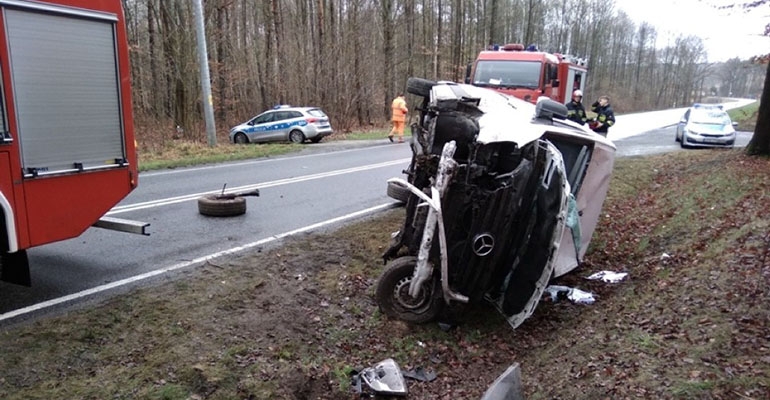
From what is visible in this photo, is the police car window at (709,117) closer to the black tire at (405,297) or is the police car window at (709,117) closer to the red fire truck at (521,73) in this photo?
the red fire truck at (521,73)

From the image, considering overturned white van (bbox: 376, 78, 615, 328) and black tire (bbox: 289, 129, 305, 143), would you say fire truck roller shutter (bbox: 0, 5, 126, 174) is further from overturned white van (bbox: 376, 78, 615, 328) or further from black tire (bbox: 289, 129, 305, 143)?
black tire (bbox: 289, 129, 305, 143)

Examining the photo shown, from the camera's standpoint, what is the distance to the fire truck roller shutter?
421cm

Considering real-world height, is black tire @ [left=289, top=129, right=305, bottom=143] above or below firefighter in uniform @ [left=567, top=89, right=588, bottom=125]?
below

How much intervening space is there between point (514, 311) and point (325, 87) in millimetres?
26075

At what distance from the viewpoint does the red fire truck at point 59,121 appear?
4.16 m

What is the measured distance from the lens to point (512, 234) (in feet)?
14.6

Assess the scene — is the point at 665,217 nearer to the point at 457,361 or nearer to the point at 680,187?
the point at 680,187

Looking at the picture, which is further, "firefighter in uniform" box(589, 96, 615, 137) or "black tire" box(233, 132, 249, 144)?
"black tire" box(233, 132, 249, 144)

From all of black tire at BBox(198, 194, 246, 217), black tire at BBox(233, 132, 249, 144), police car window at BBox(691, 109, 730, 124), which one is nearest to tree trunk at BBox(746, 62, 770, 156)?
police car window at BBox(691, 109, 730, 124)

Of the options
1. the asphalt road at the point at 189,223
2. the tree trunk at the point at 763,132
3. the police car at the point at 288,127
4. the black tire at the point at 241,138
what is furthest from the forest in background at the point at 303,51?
the asphalt road at the point at 189,223

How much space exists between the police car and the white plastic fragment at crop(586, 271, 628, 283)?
54.1 ft

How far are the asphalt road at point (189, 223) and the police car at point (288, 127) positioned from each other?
692cm

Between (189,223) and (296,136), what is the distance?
568 inches

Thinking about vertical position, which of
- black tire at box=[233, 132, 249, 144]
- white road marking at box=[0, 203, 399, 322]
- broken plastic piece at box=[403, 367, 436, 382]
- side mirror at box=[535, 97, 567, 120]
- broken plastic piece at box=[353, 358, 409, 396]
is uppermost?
side mirror at box=[535, 97, 567, 120]
